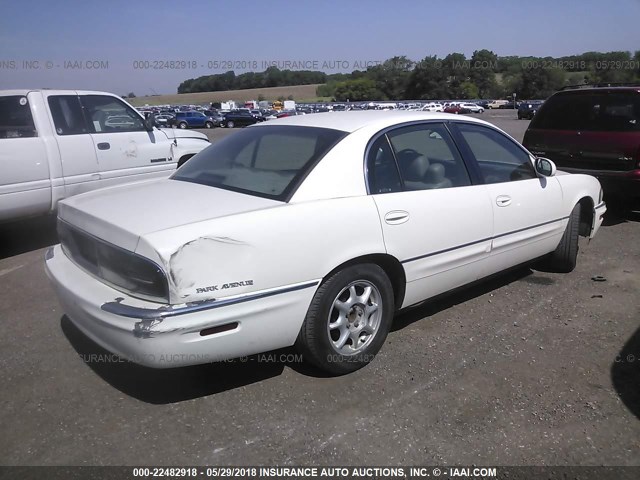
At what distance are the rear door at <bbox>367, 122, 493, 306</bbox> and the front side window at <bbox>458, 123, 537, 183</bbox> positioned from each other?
10.7 inches

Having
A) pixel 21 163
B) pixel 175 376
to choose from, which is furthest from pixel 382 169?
pixel 21 163

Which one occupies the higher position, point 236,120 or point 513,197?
point 513,197

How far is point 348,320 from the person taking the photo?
3102 millimetres

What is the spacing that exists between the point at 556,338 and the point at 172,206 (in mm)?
2733

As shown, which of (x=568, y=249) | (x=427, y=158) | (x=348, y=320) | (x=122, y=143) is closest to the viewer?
(x=348, y=320)

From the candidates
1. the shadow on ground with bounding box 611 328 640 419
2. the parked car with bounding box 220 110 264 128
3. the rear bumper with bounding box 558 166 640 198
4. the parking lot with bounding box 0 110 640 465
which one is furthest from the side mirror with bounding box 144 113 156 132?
the parked car with bounding box 220 110 264 128

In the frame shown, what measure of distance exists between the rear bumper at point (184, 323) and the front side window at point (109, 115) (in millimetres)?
4305

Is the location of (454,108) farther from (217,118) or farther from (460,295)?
(460,295)

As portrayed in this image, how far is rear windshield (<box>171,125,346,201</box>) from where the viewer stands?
3055mm

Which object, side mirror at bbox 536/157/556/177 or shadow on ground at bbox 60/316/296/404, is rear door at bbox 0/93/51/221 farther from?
side mirror at bbox 536/157/556/177

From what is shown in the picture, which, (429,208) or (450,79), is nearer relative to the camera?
(429,208)

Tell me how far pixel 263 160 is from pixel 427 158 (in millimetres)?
1182

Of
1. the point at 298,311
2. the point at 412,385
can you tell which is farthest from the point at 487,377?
the point at 298,311

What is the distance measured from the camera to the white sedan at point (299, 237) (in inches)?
98.6
